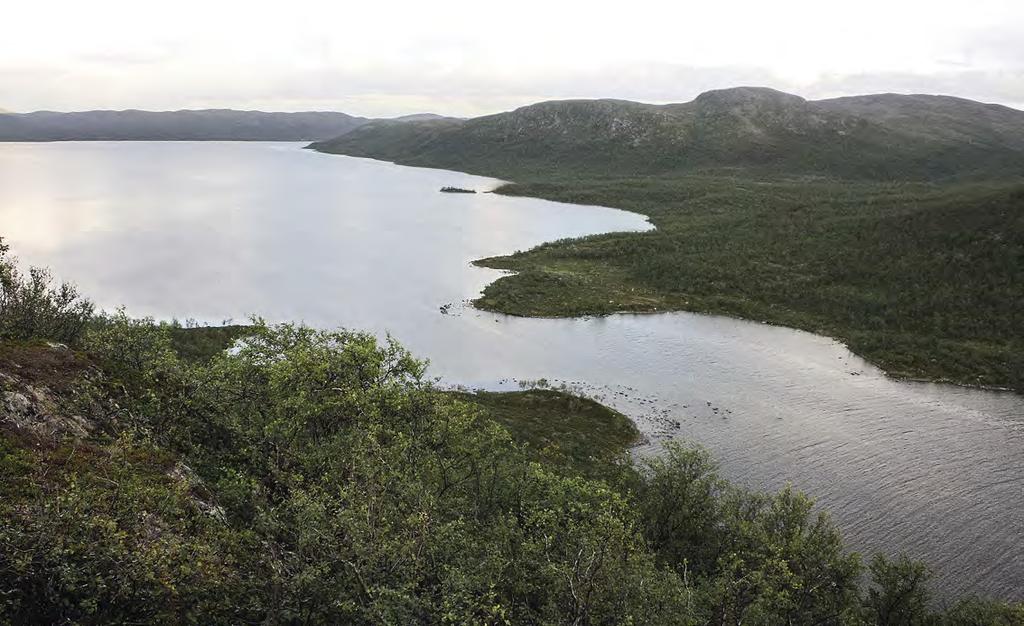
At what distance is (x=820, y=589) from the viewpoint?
27109 mm

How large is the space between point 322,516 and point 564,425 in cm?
3980

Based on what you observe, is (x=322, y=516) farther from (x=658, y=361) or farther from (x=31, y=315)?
(x=658, y=361)

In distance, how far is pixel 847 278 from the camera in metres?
97.4

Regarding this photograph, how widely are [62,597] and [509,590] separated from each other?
12.5 metres

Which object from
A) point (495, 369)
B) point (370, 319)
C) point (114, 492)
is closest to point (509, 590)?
point (114, 492)

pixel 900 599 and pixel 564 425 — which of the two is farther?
pixel 564 425

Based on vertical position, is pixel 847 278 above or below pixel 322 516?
below

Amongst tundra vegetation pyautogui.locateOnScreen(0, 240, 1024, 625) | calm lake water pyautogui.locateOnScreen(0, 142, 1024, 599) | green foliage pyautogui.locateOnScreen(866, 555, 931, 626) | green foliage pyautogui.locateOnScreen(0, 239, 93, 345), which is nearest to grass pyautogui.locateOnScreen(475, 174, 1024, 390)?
calm lake water pyautogui.locateOnScreen(0, 142, 1024, 599)

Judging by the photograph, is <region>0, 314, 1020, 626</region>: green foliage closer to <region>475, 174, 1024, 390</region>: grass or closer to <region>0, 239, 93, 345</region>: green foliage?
<region>0, 239, 93, 345</region>: green foliage

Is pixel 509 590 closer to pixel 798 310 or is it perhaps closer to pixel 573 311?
pixel 573 311

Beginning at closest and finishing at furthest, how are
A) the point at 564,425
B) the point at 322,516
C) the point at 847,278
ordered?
the point at 322,516 < the point at 564,425 < the point at 847,278

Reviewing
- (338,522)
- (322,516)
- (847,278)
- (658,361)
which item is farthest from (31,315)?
(847,278)

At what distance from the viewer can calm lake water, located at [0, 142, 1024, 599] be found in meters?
42.5

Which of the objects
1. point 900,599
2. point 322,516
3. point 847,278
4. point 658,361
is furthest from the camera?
point 847,278
